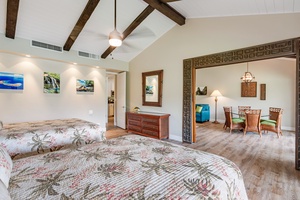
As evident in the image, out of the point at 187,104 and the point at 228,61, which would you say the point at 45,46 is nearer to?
the point at 187,104

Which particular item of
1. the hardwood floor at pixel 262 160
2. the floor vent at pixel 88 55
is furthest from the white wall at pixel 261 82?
the floor vent at pixel 88 55

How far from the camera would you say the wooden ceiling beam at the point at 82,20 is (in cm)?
314

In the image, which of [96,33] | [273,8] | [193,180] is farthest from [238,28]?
[193,180]

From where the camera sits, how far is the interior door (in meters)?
6.12

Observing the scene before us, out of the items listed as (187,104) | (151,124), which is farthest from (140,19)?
(151,124)

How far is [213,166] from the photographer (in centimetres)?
127

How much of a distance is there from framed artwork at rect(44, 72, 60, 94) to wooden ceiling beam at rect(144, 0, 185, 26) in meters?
3.35

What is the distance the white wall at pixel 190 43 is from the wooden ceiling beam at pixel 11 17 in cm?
349

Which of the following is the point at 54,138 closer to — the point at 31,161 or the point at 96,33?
the point at 31,161

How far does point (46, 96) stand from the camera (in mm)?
4480

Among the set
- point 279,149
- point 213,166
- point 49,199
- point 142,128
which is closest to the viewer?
point 49,199

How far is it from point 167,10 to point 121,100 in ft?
12.2

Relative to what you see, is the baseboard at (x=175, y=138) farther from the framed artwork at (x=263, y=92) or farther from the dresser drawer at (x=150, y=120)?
the framed artwork at (x=263, y=92)

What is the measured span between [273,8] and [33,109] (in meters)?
5.97
